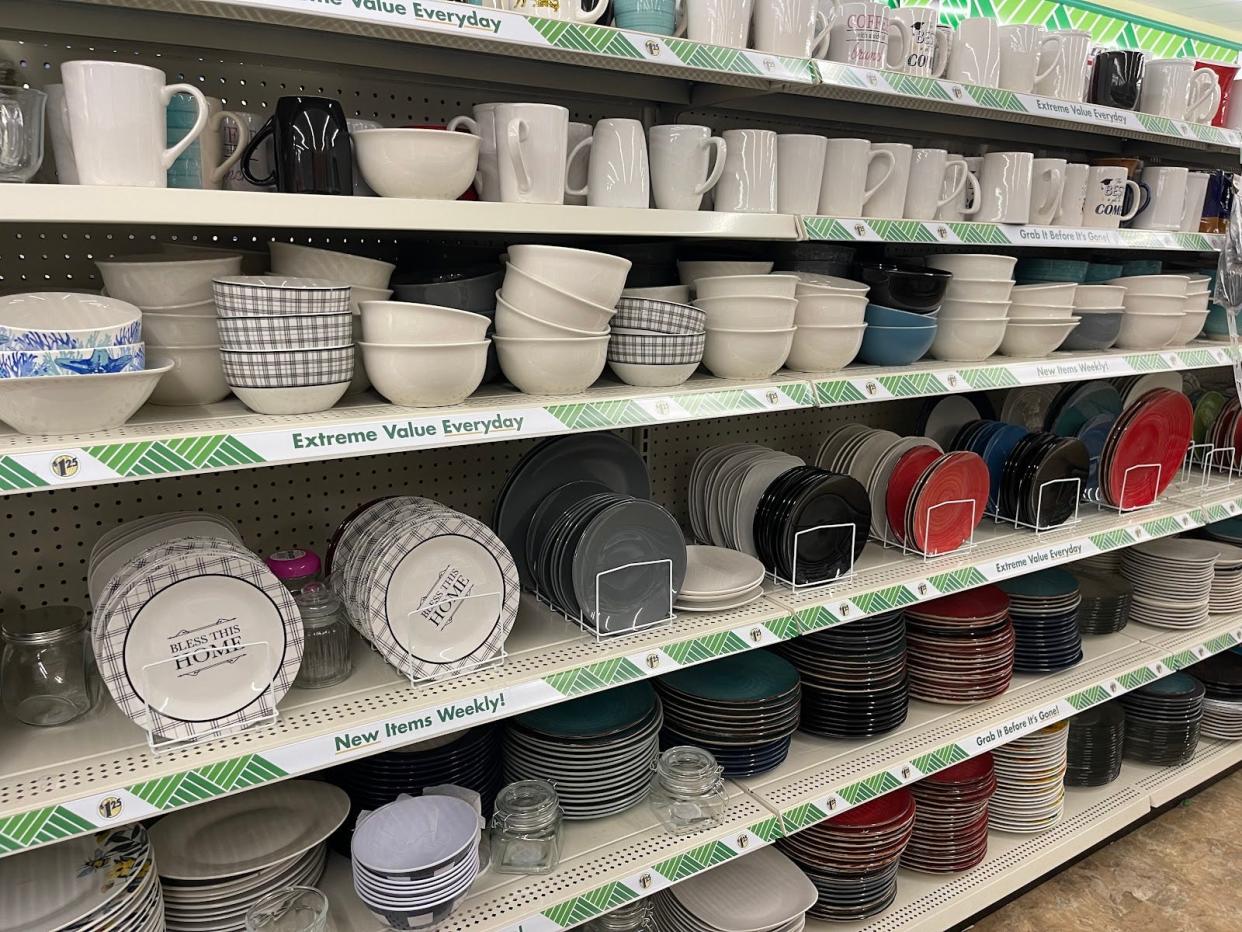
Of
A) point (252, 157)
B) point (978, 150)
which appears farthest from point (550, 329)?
point (978, 150)

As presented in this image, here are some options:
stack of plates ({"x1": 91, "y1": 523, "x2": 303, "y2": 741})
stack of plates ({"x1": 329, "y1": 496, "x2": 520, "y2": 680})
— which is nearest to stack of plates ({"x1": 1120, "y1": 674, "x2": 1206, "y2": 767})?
stack of plates ({"x1": 329, "y1": 496, "x2": 520, "y2": 680})

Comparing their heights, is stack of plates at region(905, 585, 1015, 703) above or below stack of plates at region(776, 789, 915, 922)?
above

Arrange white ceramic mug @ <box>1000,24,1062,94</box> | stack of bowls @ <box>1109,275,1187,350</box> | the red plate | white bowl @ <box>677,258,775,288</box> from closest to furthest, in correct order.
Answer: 1. white bowl @ <box>677,258,775,288</box>
2. white ceramic mug @ <box>1000,24,1062,94</box>
3. stack of bowls @ <box>1109,275,1187,350</box>
4. the red plate

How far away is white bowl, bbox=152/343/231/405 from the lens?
1256mm

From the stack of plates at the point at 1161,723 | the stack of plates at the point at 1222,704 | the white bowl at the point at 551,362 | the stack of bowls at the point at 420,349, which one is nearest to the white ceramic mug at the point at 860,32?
the white bowl at the point at 551,362

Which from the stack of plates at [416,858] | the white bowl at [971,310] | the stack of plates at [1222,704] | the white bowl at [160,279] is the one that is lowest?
the stack of plates at [1222,704]

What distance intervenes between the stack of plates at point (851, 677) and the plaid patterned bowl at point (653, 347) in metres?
0.81

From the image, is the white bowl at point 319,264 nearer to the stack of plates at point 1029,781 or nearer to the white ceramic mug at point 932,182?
the white ceramic mug at point 932,182

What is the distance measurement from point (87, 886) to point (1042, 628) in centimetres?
221

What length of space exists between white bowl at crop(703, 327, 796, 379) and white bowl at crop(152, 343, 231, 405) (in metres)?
0.86

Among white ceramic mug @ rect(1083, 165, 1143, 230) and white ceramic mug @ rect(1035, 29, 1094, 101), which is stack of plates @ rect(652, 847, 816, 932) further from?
white ceramic mug @ rect(1035, 29, 1094, 101)

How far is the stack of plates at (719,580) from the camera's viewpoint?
1692 millimetres

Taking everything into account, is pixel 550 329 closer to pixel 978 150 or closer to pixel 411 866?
pixel 411 866

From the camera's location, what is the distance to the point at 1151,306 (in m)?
2.37
